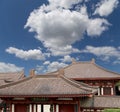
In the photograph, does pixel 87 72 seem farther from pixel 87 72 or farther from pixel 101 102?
pixel 101 102

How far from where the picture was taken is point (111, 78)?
38.1m

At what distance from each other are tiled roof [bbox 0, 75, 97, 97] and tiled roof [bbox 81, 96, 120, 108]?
4.15 ft

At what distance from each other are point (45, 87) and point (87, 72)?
40.9 feet

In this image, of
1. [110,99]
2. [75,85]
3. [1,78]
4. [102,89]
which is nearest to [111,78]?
[102,89]

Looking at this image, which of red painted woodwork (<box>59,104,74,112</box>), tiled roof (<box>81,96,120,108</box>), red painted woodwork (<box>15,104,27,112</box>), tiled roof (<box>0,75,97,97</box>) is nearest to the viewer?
tiled roof (<box>0,75,97,97</box>)

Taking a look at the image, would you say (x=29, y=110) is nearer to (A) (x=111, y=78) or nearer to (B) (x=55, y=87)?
(B) (x=55, y=87)

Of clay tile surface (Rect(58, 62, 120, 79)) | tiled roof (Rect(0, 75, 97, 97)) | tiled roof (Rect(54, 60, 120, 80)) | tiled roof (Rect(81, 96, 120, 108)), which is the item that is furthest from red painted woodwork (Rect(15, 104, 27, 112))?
clay tile surface (Rect(58, 62, 120, 79))

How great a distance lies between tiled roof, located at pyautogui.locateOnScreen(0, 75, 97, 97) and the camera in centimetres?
2904

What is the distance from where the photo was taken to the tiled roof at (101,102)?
30453 millimetres

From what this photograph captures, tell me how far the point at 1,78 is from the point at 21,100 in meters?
17.5

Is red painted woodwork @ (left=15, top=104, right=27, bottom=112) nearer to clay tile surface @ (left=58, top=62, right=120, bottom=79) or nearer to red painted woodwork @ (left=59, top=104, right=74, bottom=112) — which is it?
red painted woodwork @ (left=59, top=104, right=74, bottom=112)

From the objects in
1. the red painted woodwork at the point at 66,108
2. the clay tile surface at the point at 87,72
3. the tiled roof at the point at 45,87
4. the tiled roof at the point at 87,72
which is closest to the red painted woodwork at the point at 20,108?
the tiled roof at the point at 45,87

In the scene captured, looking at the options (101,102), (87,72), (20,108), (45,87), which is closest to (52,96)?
(45,87)

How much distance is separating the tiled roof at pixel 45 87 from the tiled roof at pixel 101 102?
1.26 m
